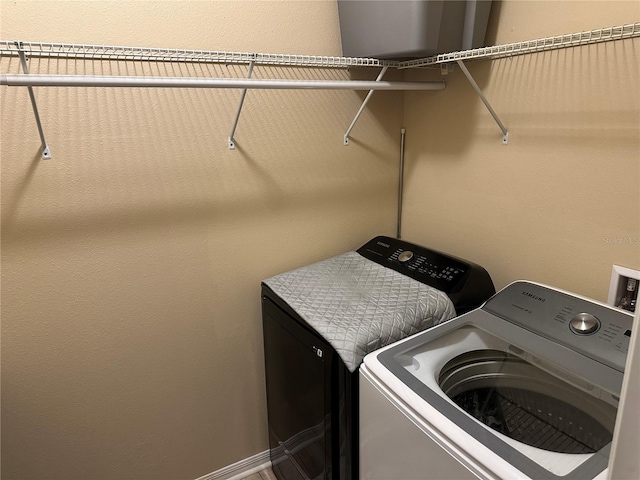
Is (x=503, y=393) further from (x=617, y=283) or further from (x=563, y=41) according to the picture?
(x=563, y=41)

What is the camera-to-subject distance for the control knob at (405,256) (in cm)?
179

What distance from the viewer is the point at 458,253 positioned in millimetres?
1867

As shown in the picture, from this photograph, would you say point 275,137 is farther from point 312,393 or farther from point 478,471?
point 478,471

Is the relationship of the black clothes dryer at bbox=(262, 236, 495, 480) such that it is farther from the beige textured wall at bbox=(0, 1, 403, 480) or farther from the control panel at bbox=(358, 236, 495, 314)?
the beige textured wall at bbox=(0, 1, 403, 480)

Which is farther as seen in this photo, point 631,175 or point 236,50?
point 236,50

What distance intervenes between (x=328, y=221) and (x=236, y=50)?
30.6 inches

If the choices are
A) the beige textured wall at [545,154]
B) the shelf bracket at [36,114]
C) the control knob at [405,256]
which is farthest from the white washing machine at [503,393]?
the shelf bracket at [36,114]

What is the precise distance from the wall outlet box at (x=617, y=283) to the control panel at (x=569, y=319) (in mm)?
82

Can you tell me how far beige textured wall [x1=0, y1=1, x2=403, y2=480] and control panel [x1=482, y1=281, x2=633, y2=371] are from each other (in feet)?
2.59

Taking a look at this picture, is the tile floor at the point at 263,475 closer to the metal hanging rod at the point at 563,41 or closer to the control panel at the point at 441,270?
the control panel at the point at 441,270

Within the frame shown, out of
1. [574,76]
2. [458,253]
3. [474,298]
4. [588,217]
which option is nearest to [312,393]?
[474,298]

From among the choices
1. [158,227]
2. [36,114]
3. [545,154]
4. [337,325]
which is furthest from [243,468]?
[545,154]

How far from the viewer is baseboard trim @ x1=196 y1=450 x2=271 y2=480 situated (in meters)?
1.95

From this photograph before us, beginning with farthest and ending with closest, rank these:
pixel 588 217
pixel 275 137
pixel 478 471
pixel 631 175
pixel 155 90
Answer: pixel 275 137
pixel 155 90
pixel 588 217
pixel 631 175
pixel 478 471
